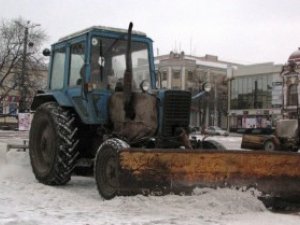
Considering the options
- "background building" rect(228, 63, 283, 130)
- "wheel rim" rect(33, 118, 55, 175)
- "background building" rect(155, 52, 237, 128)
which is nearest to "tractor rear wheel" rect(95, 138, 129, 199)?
"wheel rim" rect(33, 118, 55, 175)

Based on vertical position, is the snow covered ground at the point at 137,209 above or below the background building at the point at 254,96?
below

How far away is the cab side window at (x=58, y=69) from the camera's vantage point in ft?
37.4

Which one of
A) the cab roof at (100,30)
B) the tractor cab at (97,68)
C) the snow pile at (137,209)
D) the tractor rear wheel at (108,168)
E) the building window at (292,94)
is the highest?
the building window at (292,94)

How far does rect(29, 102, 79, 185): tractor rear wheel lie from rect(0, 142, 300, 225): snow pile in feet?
2.24

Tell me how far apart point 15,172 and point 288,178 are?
5910 millimetres

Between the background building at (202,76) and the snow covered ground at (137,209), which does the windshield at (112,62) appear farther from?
the background building at (202,76)

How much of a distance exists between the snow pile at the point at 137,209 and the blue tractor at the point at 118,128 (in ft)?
0.87

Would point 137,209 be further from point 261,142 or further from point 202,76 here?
point 202,76

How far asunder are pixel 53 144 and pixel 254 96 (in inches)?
2728

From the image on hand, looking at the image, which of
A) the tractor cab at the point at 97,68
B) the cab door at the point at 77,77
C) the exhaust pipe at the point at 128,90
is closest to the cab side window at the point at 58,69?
the tractor cab at the point at 97,68

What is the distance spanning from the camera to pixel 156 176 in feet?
27.3

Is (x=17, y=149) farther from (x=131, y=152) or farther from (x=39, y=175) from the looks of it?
(x=131, y=152)

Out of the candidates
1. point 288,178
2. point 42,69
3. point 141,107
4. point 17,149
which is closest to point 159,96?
point 141,107

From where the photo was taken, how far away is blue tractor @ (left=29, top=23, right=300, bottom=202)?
8328 mm
